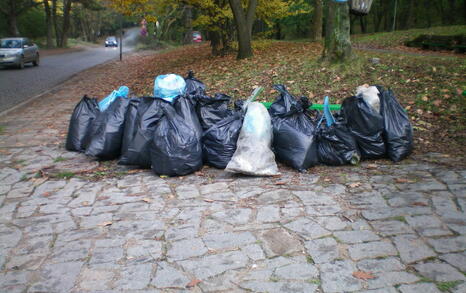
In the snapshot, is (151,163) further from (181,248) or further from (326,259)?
(326,259)

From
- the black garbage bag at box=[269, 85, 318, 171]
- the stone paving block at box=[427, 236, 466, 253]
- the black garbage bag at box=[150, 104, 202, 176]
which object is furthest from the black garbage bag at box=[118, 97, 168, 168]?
the stone paving block at box=[427, 236, 466, 253]

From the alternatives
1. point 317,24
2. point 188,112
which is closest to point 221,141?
point 188,112

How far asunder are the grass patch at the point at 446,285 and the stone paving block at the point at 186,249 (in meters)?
1.69

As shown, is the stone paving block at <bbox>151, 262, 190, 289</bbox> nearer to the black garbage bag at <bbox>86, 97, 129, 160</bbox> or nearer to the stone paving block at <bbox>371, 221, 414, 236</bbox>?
the stone paving block at <bbox>371, 221, 414, 236</bbox>

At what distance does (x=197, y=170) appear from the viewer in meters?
5.22

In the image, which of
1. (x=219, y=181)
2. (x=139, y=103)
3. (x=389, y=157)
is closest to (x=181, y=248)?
(x=219, y=181)

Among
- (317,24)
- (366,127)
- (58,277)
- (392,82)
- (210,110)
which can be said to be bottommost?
(58,277)

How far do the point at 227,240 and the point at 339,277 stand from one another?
98 cm

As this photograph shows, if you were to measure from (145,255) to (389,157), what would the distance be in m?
3.27

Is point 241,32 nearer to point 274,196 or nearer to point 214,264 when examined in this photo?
point 274,196

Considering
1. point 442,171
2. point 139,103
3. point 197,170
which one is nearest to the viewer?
point 442,171

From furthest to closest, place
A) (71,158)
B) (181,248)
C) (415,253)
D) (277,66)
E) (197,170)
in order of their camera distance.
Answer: (277,66) → (71,158) → (197,170) → (181,248) → (415,253)

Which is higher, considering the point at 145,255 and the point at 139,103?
the point at 139,103

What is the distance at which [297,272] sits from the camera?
3.14 meters
